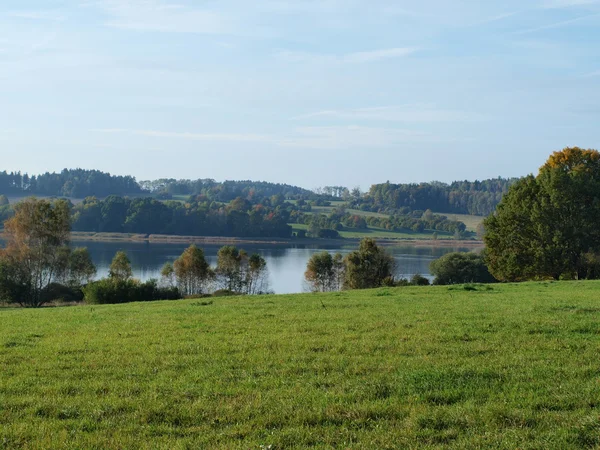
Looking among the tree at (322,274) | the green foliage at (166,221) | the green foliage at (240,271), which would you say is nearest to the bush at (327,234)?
the green foliage at (166,221)

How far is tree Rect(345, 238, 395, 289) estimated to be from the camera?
2729 inches

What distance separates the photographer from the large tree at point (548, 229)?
48406 millimetres

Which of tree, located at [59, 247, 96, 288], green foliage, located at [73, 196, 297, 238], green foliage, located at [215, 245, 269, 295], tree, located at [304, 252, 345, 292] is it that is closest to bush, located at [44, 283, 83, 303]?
tree, located at [59, 247, 96, 288]

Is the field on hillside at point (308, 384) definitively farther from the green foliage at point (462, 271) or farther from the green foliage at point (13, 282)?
the green foliage at point (462, 271)

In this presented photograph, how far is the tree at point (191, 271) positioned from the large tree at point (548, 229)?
3429 centimetres

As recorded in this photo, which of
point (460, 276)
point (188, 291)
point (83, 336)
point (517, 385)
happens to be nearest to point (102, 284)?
point (188, 291)

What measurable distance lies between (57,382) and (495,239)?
1829 inches

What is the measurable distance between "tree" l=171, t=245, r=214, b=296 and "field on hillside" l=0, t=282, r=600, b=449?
187ft

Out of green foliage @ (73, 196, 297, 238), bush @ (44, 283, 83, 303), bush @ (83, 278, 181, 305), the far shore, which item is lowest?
bush @ (44, 283, 83, 303)

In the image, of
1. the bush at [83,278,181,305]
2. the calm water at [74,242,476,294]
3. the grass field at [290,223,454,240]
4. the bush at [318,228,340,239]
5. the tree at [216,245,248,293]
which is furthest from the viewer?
the grass field at [290,223,454,240]

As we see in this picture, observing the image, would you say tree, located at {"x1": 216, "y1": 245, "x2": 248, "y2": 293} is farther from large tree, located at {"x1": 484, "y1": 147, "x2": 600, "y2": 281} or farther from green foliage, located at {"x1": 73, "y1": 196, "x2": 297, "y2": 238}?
green foliage, located at {"x1": 73, "y1": 196, "x2": 297, "y2": 238}

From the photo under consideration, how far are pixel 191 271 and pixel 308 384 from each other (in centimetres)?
6467

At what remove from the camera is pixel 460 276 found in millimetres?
76500

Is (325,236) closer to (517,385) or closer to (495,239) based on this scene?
(495,239)
